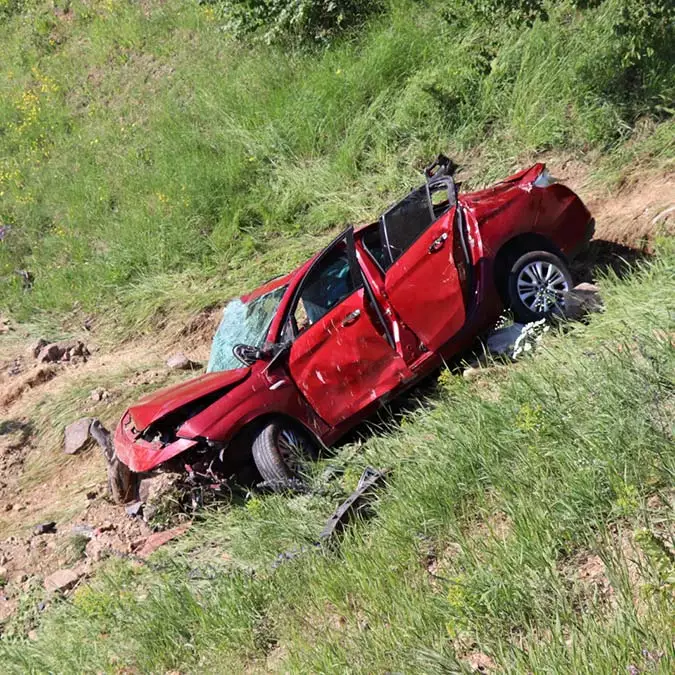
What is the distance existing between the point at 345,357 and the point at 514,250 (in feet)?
5.58

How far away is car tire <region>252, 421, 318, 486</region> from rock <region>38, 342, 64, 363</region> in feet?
18.5

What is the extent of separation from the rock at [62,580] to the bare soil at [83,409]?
0.40 ft

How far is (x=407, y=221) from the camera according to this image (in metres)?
7.43

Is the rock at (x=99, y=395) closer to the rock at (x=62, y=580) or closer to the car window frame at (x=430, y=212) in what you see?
the rock at (x=62, y=580)

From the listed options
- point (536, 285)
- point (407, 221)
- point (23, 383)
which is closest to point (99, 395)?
point (23, 383)

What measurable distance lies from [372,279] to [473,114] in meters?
5.60

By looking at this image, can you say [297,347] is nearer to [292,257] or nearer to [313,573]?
[313,573]

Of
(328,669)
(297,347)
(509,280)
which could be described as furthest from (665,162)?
(328,669)

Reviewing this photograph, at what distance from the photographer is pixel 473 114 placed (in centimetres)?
1176

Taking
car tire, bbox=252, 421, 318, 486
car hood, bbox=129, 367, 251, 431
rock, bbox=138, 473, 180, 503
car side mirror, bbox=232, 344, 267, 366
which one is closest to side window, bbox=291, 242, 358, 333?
car side mirror, bbox=232, 344, 267, 366

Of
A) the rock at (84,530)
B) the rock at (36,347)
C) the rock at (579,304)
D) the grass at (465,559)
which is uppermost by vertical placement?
the rock at (36,347)

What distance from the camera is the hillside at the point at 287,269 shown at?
3844mm

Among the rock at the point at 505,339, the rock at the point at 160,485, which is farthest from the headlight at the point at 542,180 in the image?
the rock at the point at 160,485

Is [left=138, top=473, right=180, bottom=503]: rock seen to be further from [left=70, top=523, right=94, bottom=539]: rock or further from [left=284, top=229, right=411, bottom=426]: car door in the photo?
[left=284, top=229, right=411, bottom=426]: car door
